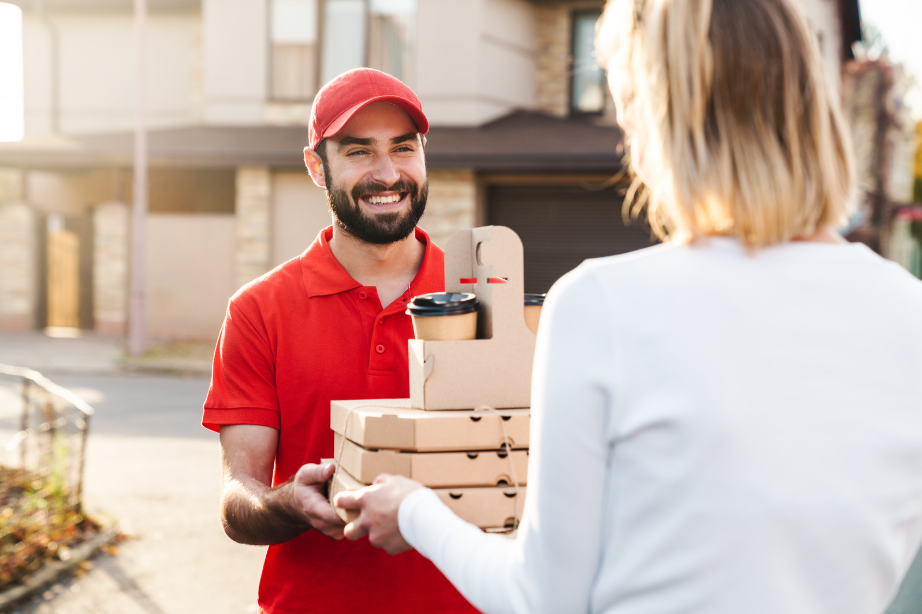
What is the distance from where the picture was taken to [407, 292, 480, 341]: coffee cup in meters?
1.70

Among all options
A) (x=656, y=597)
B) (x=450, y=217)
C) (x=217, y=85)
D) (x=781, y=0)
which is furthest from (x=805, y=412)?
(x=217, y=85)

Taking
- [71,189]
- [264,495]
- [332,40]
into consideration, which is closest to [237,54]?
[332,40]

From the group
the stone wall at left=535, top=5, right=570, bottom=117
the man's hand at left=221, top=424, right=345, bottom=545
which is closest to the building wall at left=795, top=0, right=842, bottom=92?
the stone wall at left=535, top=5, right=570, bottom=117

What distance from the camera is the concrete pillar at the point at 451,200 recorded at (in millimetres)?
14617

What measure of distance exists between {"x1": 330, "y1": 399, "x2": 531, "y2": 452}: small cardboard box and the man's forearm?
286 mm

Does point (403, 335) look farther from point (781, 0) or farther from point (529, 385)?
point (781, 0)

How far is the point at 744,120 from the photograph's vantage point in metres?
1.14

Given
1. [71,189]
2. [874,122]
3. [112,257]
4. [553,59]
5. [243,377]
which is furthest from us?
[874,122]

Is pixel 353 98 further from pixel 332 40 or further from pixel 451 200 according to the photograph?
pixel 332 40

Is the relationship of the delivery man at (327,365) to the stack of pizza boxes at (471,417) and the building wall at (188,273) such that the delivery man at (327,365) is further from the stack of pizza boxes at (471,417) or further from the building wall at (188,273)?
the building wall at (188,273)

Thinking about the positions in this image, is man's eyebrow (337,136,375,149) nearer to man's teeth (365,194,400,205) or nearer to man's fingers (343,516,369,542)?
man's teeth (365,194,400,205)

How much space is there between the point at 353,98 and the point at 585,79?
15.5m

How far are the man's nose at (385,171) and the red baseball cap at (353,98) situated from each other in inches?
5.6

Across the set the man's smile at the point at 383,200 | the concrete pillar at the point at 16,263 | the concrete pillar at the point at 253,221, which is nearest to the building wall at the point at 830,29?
the concrete pillar at the point at 253,221
